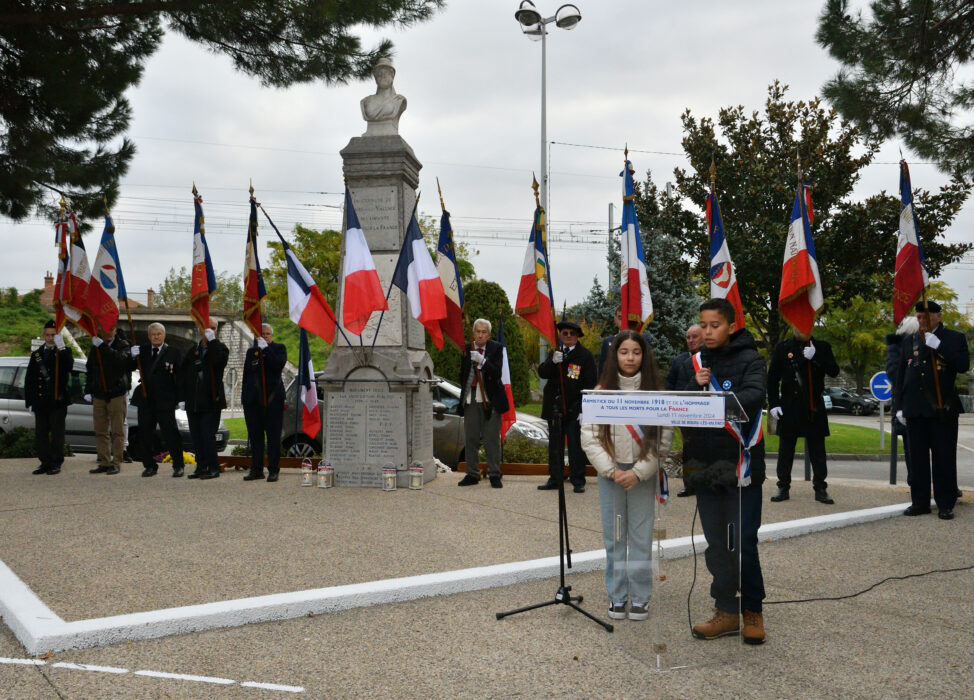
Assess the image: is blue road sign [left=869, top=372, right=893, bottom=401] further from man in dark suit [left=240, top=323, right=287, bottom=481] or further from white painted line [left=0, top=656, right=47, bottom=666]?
white painted line [left=0, top=656, right=47, bottom=666]

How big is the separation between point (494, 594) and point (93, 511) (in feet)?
14.8

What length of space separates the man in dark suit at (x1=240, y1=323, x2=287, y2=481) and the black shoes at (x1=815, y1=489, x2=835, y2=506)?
6245mm

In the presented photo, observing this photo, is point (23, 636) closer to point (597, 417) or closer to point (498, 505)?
point (597, 417)

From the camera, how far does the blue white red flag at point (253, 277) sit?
9906mm

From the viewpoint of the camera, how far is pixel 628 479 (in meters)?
4.13

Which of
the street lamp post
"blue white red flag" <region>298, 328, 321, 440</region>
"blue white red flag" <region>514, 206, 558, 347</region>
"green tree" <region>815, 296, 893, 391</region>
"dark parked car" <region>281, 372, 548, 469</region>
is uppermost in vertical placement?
the street lamp post

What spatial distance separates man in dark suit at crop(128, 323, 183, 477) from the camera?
1009cm

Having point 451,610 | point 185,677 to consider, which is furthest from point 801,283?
point 185,677

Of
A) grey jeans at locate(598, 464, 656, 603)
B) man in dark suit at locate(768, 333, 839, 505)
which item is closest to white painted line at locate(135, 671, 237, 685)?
grey jeans at locate(598, 464, 656, 603)

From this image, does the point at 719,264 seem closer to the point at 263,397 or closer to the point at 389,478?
the point at 389,478

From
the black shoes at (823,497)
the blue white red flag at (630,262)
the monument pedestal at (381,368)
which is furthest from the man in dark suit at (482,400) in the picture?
the black shoes at (823,497)

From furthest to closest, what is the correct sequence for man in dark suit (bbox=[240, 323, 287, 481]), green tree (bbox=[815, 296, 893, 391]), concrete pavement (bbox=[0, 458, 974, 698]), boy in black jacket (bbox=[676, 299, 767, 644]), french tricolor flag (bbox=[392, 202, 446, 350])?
green tree (bbox=[815, 296, 893, 391]) < man in dark suit (bbox=[240, 323, 287, 481]) < french tricolor flag (bbox=[392, 202, 446, 350]) < boy in black jacket (bbox=[676, 299, 767, 644]) < concrete pavement (bbox=[0, 458, 974, 698])

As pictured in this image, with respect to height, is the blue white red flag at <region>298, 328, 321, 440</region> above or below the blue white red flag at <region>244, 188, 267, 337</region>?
below

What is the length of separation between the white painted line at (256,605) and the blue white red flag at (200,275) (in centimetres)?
521
